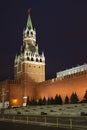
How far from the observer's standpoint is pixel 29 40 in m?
58.8

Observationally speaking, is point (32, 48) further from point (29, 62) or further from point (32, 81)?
point (32, 81)

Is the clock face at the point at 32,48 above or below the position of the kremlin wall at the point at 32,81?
above

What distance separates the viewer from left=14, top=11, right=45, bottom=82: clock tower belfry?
5457cm

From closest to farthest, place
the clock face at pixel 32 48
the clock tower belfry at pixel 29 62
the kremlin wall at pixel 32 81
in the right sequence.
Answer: the kremlin wall at pixel 32 81 → the clock tower belfry at pixel 29 62 → the clock face at pixel 32 48

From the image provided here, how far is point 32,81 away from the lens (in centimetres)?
5412

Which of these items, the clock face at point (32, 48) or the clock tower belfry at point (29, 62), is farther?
the clock face at point (32, 48)

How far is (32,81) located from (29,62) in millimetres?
4163

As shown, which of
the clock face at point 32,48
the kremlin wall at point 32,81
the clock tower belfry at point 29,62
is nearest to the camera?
the kremlin wall at point 32,81

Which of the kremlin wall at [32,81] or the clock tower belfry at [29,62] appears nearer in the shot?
the kremlin wall at [32,81]

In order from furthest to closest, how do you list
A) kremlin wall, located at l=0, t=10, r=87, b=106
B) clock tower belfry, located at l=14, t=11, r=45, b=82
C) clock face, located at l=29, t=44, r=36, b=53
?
clock face, located at l=29, t=44, r=36, b=53
clock tower belfry, located at l=14, t=11, r=45, b=82
kremlin wall, located at l=0, t=10, r=87, b=106

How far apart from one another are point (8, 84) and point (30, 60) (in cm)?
879

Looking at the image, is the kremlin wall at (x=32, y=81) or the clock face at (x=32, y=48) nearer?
the kremlin wall at (x=32, y=81)

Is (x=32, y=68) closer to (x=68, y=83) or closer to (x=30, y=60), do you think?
(x=30, y=60)

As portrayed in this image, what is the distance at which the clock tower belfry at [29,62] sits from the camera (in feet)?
179
